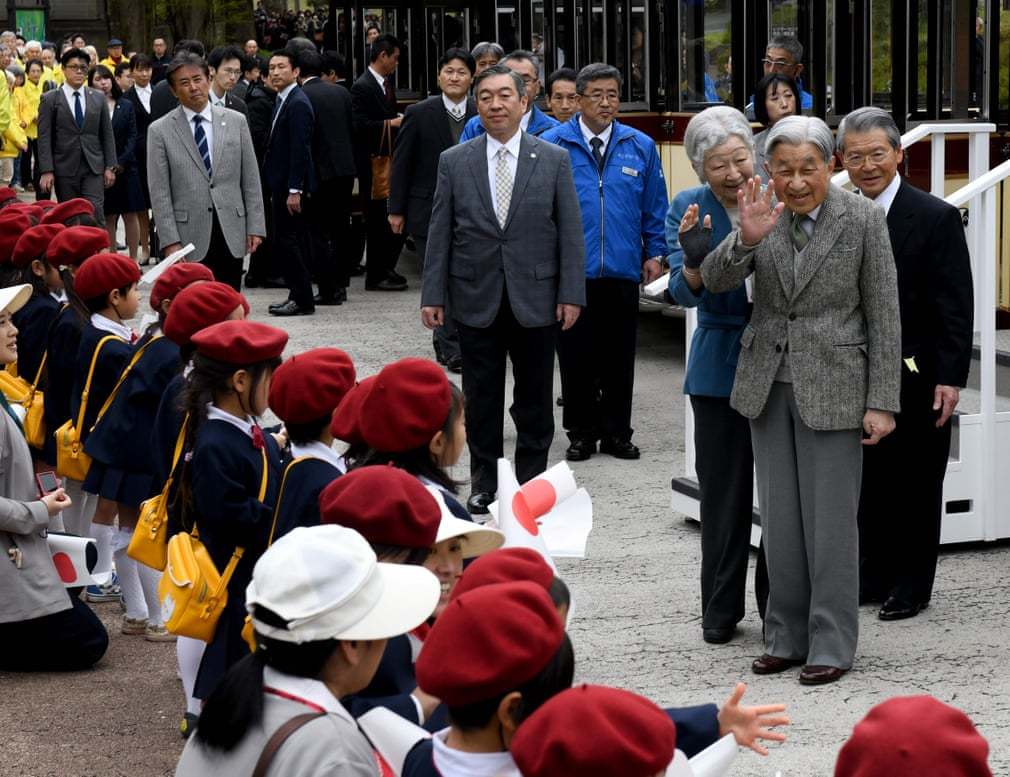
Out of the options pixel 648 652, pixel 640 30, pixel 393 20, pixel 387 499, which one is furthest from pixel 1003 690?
pixel 393 20

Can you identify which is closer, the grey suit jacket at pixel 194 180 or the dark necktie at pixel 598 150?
the dark necktie at pixel 598 150

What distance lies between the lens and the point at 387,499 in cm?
360

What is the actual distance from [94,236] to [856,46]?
5.74 meters

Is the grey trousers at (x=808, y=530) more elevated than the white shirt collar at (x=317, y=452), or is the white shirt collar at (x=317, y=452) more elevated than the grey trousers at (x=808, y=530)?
the white shirt collar at (x=317, y=452)

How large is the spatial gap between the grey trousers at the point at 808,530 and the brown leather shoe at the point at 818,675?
0.07 ft

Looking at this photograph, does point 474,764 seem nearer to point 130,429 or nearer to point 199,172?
point 130,429

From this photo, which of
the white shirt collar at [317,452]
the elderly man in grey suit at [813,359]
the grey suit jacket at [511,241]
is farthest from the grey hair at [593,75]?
the white shirt collar at [317,452]

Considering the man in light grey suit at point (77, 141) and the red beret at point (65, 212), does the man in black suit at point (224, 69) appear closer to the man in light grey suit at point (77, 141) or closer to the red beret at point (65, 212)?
the man in light grey suit at point (77, 141)

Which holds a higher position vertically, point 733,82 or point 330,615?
point 733,82

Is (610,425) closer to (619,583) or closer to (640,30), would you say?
(619,583)

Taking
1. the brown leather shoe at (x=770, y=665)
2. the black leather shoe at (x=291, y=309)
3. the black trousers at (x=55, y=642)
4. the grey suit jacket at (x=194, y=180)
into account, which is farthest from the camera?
the black leather shoe at (x=291, y=309)

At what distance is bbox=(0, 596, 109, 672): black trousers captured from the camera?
6.18 metres

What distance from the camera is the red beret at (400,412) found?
423cm

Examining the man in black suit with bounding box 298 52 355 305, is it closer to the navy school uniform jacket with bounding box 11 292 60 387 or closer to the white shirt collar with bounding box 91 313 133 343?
the navy school uniform jacket with bounding box 11 292 60 387
